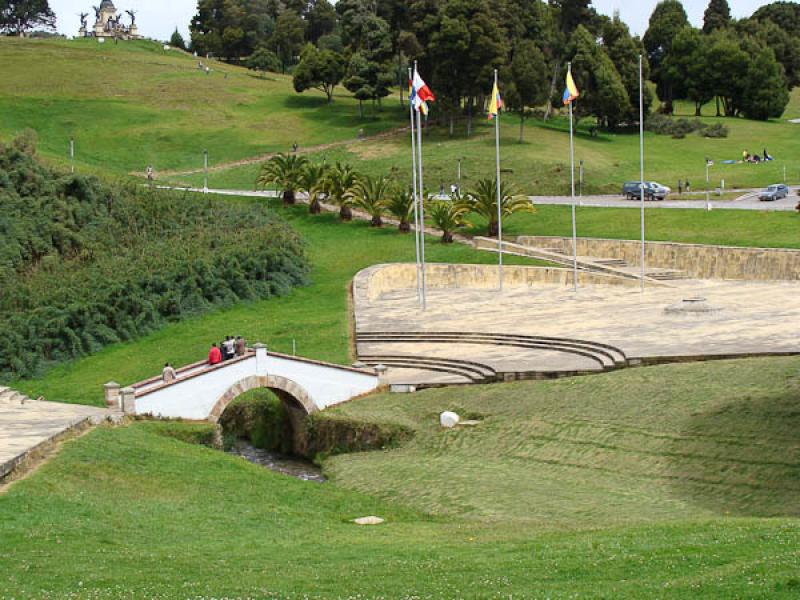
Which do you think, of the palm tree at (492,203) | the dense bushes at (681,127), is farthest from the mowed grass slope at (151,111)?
the palm tree at (492,203)

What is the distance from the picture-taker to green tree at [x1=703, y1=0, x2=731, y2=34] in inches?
4651

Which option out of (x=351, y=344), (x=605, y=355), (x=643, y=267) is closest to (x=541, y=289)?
(x=643, y=267)

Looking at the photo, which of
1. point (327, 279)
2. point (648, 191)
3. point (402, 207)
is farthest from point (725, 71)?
point (327, 279)

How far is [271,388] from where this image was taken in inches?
1383

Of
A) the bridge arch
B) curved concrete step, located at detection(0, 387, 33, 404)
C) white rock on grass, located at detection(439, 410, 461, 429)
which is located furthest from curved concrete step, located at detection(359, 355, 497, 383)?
curved concrete step, located at detection(0, 387, 33, 404)

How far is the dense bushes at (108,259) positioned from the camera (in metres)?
44.9

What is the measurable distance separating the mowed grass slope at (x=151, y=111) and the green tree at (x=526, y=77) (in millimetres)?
10688

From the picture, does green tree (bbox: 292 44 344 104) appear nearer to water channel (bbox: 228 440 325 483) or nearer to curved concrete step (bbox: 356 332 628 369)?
curved concrete step (bbox: 356 332 628 369)

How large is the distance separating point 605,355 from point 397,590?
2080 cm

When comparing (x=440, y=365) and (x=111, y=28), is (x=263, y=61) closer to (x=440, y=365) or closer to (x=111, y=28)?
(x=111, y=28)

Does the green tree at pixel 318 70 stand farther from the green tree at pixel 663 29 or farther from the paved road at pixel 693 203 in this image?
the paved road at pixel 693 203

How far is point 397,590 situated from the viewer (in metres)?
16.2

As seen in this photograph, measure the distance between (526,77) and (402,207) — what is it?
2194 centimetres

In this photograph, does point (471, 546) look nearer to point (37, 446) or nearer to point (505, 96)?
point (37, 446)
